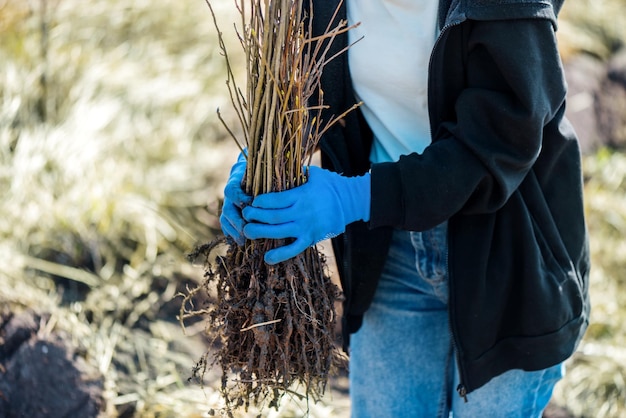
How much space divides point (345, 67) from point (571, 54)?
4.18 meters

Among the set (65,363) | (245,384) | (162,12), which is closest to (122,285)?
(65,363)

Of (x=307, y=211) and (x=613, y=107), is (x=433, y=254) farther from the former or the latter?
(x=613, y=107)

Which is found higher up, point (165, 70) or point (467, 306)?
point (467, 306)

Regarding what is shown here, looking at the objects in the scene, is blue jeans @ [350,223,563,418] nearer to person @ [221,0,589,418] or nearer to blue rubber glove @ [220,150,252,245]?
person @ [221,0,589,418]

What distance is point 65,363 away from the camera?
2.63 m

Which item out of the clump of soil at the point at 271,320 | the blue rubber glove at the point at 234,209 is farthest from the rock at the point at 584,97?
the blue rubber glove at the point at 234,209

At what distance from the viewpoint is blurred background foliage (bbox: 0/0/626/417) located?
295 centimetres

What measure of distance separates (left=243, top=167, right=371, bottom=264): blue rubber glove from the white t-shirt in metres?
0.26

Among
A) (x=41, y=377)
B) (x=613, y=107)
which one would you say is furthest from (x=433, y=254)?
(x=613, y=107)

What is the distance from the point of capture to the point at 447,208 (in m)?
1.62

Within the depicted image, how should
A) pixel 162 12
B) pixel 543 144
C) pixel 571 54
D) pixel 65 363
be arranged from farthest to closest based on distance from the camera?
pixel 571 54 < pixel 162 12 < pixel 65 363 < pixel 543 144

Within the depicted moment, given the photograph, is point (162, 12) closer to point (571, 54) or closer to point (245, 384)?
point (571, 54)

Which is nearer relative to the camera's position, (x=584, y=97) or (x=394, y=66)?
(x=394, y=66)

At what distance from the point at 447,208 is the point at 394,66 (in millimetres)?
360
